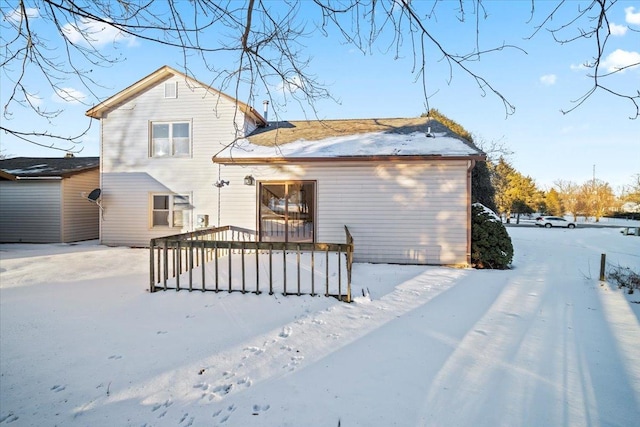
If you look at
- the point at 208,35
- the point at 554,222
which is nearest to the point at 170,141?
the point at 208,35

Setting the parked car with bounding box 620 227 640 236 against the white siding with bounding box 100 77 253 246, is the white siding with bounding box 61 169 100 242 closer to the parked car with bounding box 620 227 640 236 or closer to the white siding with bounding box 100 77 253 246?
the white siding with bounding box 100 77 253 246

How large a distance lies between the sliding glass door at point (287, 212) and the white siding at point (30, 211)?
31.0ft

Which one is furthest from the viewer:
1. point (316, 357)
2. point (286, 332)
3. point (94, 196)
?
point (94, 196)

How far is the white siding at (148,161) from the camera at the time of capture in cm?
1104

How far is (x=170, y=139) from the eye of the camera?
1136 cm

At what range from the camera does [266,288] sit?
19.1 feet

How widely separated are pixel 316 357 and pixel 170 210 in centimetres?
970

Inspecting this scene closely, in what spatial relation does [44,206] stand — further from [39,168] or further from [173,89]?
[173,89]

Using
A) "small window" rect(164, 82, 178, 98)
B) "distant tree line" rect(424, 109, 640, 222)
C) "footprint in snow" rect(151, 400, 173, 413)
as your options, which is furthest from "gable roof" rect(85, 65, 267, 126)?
"distant tree line" rect(424, 109, 640, 222)

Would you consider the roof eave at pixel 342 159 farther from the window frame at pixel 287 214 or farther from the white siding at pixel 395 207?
the window frame at pixel 287 214

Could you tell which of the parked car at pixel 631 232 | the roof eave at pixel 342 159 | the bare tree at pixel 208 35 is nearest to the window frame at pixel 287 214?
Result: the roof eave at pixel 342 159

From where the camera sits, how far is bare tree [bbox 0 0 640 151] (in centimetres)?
251

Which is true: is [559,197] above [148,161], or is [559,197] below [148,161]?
above

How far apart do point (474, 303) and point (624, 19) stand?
14.5 ft
